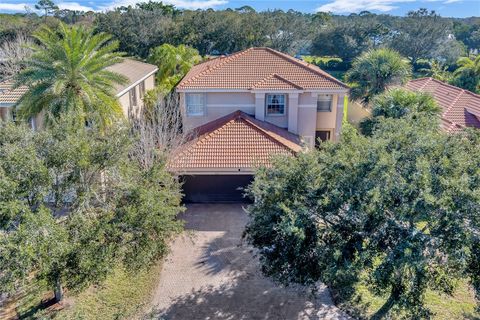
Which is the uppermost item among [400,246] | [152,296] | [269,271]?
[400,246]

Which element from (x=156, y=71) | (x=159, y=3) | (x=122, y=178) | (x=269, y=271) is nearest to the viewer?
(x=269, y=271)

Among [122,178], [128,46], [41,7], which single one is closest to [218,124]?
[122,178]

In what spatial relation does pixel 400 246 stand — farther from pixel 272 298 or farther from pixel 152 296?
pixel 152 296

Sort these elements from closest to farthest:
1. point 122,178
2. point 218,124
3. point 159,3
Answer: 1. point 122,178
2. point 218,124
3. point 159,3

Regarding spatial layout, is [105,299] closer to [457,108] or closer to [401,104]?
[401,104]

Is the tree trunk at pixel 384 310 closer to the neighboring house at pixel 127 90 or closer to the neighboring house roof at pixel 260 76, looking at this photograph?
the neighboring house roof at pixel 260 76

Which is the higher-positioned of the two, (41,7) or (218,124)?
(41,7)

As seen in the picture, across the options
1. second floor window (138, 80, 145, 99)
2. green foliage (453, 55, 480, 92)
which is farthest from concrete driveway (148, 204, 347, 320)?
green foliage (453, 55, 480, 92)

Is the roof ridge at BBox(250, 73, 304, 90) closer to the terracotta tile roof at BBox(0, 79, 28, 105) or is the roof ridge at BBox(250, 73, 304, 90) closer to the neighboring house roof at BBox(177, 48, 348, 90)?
the neighboring house roof at BBox(177, 48, 348, 90)
